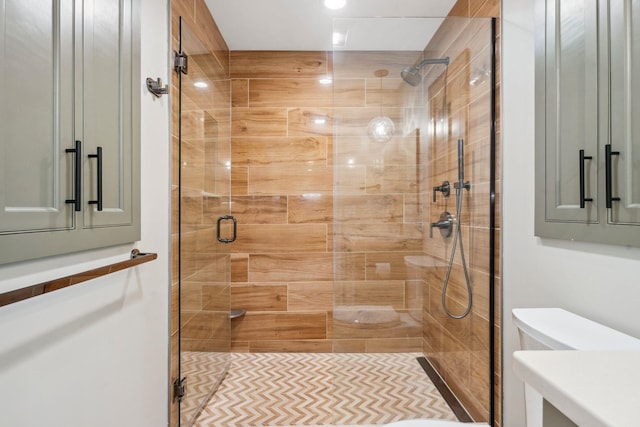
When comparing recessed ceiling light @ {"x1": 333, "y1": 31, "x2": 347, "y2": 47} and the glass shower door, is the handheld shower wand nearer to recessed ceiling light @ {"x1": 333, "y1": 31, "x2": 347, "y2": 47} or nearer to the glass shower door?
recessed ceiling light @ {"x1": 333, "y1": 31, "x2": 347, "y2": 47}

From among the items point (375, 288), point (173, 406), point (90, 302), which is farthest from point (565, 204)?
point (173, 406)

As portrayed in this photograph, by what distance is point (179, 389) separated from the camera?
188 centimetres

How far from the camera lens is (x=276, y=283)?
3076 mm

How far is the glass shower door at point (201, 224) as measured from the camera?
1918mm

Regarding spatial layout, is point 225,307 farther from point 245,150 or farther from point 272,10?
point 272,10

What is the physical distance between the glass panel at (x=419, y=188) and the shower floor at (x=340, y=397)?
0.19ft

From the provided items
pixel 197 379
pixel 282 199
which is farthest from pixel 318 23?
pixel 197 379

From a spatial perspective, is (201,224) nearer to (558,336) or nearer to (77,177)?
(77,177)

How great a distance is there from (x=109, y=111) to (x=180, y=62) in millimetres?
788

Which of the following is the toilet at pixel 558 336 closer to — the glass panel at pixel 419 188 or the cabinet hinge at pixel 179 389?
the glass panel at pixel 419 188

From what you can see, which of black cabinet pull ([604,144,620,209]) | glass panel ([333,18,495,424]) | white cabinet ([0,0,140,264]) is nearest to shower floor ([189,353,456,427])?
glass panel ([333,18,495,424])

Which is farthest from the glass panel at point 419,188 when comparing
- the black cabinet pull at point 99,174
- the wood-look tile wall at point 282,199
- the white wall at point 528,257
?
the black cabinet pull at point 99,174

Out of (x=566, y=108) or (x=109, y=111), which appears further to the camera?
(x=566, y=108)

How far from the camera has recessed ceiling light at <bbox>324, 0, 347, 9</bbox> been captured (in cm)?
231
